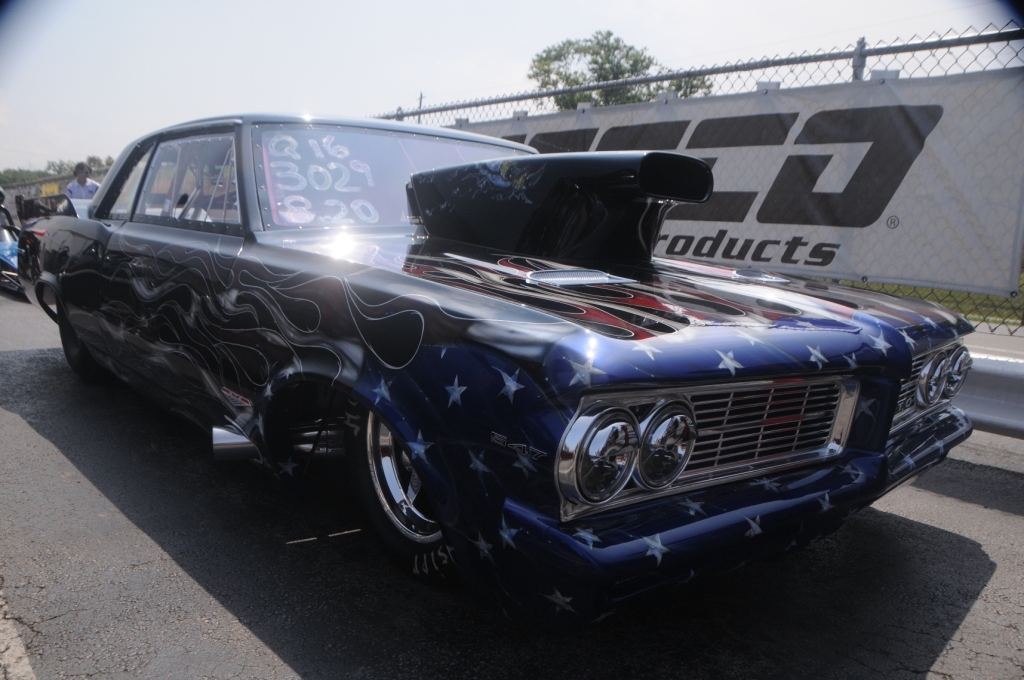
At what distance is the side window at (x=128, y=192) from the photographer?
3646 mm

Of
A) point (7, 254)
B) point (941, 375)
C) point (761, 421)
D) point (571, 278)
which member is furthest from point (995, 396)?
point (7, 254)

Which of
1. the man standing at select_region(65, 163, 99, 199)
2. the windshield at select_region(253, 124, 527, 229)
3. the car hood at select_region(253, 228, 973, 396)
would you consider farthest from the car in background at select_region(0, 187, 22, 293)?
the car hood at select_region(253, 228, 973, 396)

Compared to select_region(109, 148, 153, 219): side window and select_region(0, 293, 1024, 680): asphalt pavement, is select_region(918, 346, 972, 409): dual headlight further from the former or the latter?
select_region(109, 148, 153, 219): side window

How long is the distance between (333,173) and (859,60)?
3.74 meters

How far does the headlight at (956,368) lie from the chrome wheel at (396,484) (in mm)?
1862

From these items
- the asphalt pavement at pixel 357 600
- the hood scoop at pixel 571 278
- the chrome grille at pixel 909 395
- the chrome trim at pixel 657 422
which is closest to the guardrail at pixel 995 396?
the asphalt pavement at pixel 357 600

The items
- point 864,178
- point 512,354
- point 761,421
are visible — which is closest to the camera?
point 512,354

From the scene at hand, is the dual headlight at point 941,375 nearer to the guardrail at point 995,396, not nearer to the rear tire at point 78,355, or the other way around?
the guardrail at point 995,396

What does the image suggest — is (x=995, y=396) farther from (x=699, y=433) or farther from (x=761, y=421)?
(x=699, y=433)

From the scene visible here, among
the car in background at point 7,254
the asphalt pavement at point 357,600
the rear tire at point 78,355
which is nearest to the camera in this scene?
the asphalt pavement at point 357,600

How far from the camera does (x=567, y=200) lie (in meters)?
2.63

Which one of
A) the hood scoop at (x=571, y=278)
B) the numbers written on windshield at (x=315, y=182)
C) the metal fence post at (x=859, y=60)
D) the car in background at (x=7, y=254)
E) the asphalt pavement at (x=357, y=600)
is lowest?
the car in background at (x=7, y=254)

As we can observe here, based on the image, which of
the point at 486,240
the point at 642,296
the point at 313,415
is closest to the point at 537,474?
the point at 642,296

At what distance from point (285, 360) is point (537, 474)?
3.53ft
